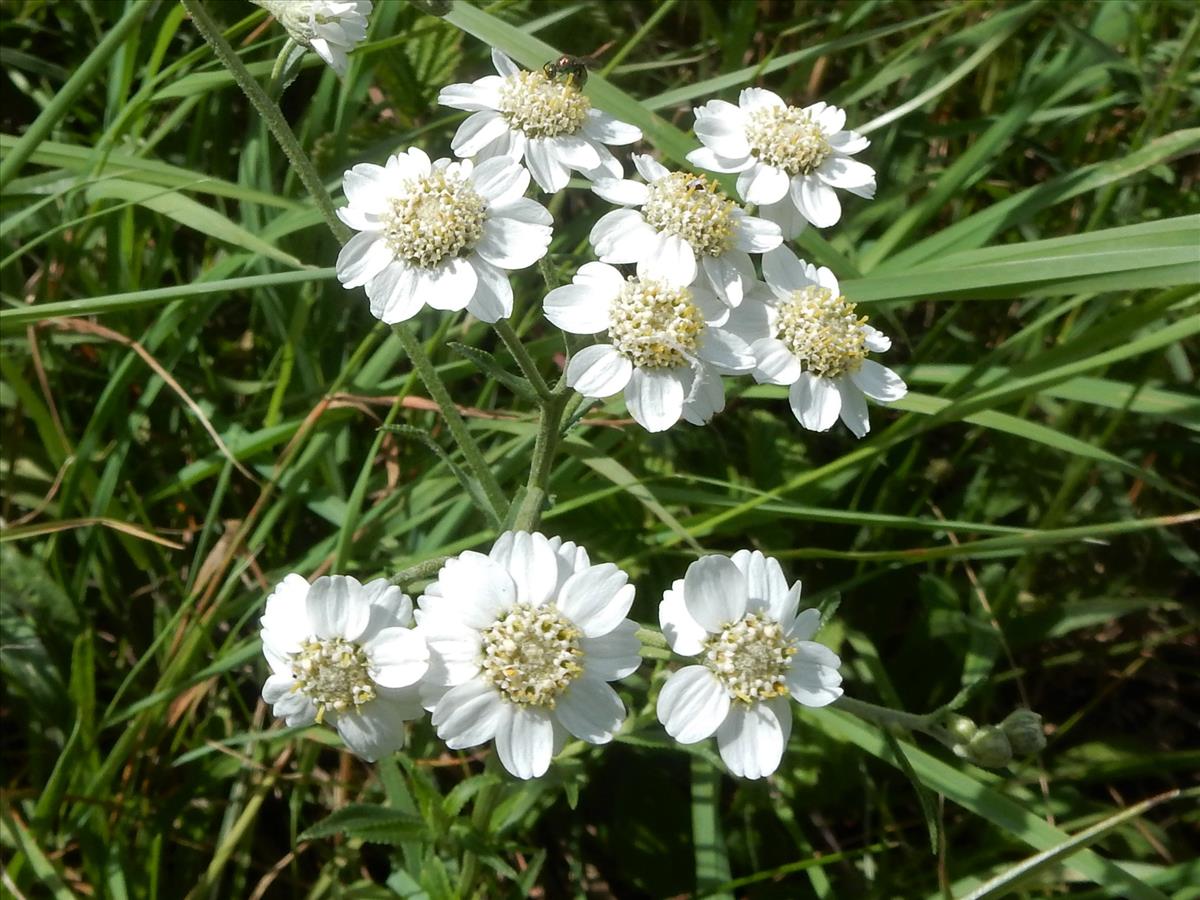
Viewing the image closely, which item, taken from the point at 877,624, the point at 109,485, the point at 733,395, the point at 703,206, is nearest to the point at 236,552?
the point at 109,485

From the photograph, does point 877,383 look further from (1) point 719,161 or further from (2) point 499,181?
(2) point 499,181

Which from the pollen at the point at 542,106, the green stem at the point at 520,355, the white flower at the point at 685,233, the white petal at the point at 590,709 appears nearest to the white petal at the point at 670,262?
the white flower at the point at 685,233

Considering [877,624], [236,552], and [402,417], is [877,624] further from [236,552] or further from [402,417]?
[236,552]

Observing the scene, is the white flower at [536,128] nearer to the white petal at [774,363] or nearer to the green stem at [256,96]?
the green stem at [256,96]

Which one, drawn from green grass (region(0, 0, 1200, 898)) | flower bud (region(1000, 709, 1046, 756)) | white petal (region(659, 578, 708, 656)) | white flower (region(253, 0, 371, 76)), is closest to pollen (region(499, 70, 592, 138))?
white flower (region(253, 0, 371, 76))

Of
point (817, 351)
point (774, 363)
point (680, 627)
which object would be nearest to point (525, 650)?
point (680, 627)
